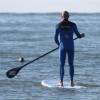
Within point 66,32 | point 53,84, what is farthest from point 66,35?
point 53,84

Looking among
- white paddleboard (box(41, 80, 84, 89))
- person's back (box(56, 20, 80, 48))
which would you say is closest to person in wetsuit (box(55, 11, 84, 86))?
person's back (box(56, 20, 80, 48))

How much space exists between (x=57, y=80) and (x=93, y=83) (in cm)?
110

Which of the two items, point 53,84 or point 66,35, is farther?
point 53,84

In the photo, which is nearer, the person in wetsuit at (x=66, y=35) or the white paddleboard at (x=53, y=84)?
the person in wetsuit at (x=66, y=35)

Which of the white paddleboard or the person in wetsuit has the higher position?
the person in wetsuit

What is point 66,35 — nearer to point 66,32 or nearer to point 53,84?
point 66,32

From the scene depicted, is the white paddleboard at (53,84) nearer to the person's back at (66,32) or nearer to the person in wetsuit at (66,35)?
the person in wetsuit at (66,35)

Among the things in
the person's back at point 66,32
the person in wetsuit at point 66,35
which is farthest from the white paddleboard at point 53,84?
the person's back at point 66,32

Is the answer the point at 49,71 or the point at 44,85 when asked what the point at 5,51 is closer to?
the point at 49,71

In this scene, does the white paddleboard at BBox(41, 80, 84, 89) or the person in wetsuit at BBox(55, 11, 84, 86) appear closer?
the person in wetsuit at BBox(55, 11, 84, 86)

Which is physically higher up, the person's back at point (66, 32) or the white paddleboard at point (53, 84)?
the person's back at point (66, 32)

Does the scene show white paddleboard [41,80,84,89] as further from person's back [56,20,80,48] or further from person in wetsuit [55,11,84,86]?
person's back [56,20,80,48]

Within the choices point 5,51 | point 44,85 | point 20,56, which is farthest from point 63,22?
point 5,51

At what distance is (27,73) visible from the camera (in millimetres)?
25688
